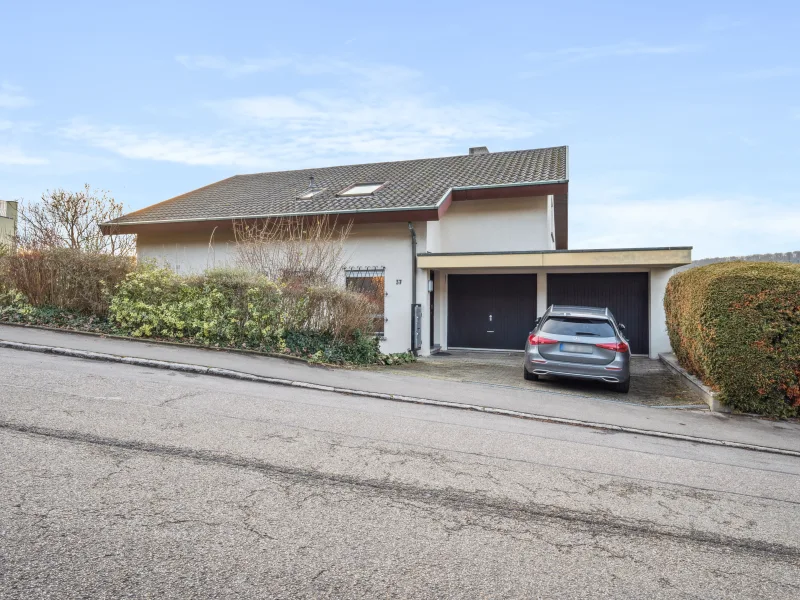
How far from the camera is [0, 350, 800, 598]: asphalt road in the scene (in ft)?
9.64

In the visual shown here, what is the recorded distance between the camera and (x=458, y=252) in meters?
15.6

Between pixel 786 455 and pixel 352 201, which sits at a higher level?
pixel 352 201

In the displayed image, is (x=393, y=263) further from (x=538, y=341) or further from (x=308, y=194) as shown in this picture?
(x=538, y=341)

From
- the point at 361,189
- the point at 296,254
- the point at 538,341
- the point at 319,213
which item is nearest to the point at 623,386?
the point at 538,341

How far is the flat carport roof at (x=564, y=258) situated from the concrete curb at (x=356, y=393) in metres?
6.88

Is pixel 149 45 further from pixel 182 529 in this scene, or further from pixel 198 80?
pixel 182 529

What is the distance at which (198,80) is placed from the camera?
1321cm

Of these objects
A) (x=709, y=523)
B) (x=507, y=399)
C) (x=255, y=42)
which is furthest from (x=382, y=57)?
(x=709, y=523)

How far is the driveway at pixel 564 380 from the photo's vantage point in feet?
31.7

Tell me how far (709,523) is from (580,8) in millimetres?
9934

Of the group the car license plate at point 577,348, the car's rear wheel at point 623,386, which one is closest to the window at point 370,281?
the car license plate at point 577,348

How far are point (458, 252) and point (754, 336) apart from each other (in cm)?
850

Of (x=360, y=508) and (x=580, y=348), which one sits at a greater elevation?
(x=580, y=348)

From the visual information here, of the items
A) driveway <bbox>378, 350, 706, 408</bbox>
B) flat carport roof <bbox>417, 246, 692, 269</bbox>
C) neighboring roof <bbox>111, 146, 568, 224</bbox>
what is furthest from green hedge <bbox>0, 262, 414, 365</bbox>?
neighboring roof <bbox>111, 146, 568, 224</bbox>
